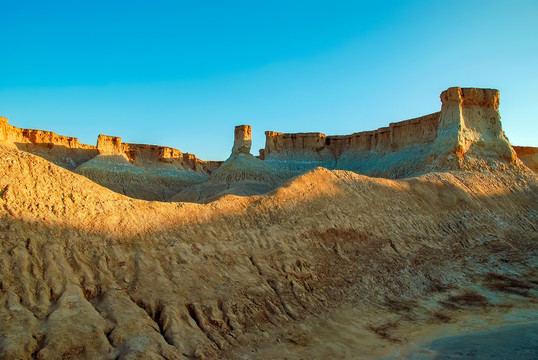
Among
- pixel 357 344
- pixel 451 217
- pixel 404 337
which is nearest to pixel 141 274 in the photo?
pixel 357 344

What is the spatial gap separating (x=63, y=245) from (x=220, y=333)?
3.96 m

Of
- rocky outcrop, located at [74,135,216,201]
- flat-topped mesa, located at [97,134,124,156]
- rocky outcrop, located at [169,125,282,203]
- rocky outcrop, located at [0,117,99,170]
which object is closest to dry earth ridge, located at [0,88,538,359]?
rocky outcrop, located at [169,125,282,203]

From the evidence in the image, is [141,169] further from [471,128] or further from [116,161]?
[471,128]

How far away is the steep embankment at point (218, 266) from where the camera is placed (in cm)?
704

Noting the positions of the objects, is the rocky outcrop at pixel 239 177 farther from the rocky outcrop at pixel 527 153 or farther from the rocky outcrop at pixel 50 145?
the rocky outcrop at pixel 527 153

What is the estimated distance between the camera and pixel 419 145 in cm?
3616

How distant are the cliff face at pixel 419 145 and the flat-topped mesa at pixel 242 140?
4721 millimetres

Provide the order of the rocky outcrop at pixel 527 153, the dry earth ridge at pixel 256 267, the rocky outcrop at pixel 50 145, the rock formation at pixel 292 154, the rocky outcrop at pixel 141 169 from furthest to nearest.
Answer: the rocky outcrop at pixel 141 169
the rocky outcrop at pixel 50 145
the rocky outcrop at pixel 527 153
the rock formation at pixel 292 154
the dry earth ridge at pixel 256 267

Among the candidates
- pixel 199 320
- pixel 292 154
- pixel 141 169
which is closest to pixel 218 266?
pixel 199 320

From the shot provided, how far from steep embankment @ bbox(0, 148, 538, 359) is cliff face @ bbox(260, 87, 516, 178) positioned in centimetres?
1060

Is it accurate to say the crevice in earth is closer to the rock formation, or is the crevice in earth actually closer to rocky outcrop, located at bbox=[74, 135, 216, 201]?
the rock formation

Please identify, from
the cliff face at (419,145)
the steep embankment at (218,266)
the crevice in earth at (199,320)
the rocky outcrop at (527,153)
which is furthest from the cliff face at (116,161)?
the rocky outcrop at (527,153)

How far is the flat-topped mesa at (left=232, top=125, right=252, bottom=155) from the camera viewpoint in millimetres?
45594

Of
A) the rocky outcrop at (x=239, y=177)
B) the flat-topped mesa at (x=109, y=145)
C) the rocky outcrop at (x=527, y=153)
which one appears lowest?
the rocky outcrop at (x=239, y=177)
